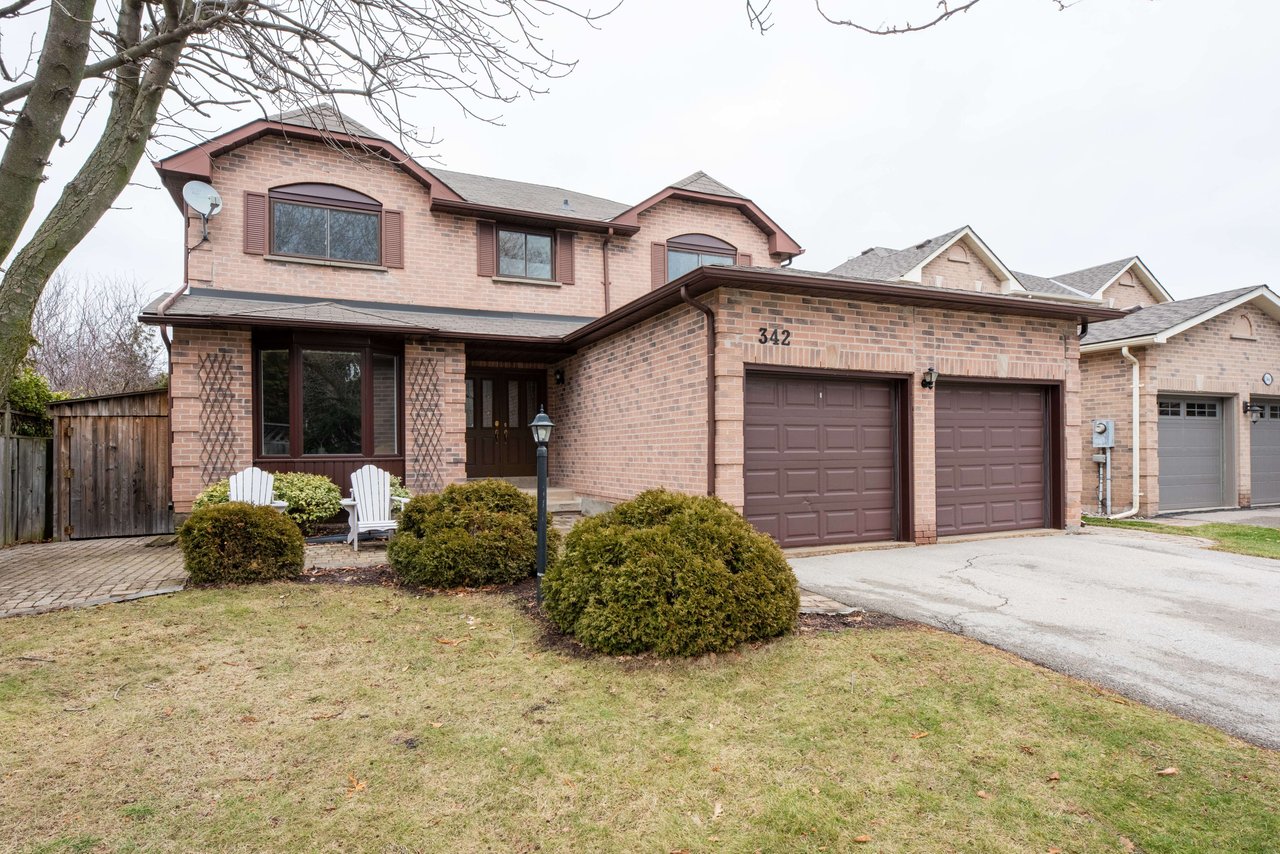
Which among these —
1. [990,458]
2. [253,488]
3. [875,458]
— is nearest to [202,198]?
[253,488]

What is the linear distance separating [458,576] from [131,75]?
467 centimetres

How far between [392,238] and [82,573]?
7156mm

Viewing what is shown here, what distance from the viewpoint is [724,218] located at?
1451 cm

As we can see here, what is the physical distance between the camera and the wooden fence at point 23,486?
8.90 meters

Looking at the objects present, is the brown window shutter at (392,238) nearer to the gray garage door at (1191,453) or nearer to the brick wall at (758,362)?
the brick wall at (758,362)

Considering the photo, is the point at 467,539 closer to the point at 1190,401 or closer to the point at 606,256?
the point at 606,256

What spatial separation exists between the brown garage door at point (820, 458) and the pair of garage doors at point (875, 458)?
0.01 meters

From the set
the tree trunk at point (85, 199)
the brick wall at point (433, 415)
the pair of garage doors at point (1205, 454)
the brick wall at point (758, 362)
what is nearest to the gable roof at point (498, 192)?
the brick wall at point (433, 415)

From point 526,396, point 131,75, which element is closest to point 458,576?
point 131,75

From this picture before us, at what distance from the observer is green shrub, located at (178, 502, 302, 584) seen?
242 inches

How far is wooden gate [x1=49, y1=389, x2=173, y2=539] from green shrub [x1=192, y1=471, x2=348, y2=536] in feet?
5.41

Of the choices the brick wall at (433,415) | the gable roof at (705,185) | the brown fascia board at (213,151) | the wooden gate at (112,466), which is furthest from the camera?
the gable roof at (705,185)

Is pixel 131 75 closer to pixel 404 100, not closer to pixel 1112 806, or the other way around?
pixel 404 100

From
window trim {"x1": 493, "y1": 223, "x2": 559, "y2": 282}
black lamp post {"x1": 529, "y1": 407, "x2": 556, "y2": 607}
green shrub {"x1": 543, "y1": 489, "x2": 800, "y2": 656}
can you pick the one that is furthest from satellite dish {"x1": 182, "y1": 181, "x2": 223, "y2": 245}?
green shrub {"x1": 543, "y1": 489, "x2": 800, "y2": 656}
